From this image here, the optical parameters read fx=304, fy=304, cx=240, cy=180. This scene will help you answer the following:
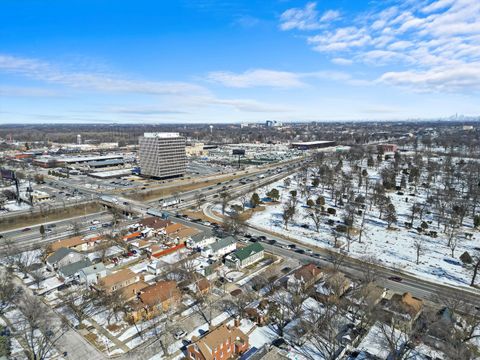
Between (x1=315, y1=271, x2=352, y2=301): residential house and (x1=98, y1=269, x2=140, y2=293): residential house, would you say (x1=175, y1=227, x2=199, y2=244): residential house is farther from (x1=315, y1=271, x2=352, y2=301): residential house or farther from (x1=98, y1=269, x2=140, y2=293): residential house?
(x1=315, y1=271, x2=352, y2=301): residential house

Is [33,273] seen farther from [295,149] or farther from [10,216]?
[295,149]

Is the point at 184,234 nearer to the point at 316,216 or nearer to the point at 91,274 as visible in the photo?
the point at 91,274

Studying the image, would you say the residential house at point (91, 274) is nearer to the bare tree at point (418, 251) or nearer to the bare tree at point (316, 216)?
the bare tree at point (316, 216)

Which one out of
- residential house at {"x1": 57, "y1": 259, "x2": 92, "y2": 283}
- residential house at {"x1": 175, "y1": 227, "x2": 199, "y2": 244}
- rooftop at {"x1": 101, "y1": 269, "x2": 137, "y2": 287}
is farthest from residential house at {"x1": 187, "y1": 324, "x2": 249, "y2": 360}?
residential house at {"x1": 175, "y1": 227, "x2": 199, "y2": 244}

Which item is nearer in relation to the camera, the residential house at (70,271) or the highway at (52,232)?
the residential house at (70,271)

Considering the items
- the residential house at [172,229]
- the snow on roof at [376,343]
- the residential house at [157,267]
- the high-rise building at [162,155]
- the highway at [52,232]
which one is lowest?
the snow on roof at [376,343]

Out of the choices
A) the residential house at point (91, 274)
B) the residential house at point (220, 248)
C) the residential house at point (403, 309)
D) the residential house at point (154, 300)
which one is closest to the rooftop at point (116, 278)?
the residential house at point (91, 274)
